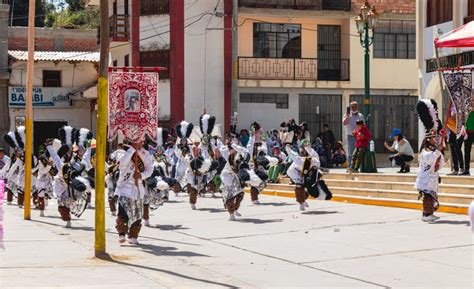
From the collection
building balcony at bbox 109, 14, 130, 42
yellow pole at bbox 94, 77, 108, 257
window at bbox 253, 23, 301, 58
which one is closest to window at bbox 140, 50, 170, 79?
building balcony at bbox 109, 14, 130, 42

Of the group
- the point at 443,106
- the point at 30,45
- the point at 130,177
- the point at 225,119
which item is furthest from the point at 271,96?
the point at 130,177

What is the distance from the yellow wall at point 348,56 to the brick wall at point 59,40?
43.4 ft

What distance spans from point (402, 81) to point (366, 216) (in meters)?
20.6

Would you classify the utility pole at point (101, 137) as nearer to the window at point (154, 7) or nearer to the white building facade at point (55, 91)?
the window at point (154, 7)

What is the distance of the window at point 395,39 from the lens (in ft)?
122

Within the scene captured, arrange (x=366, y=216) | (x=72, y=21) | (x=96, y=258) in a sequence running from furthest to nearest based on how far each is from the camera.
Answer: (x=72, y=21) → (x=366, y=216) → (x=96, y=258)

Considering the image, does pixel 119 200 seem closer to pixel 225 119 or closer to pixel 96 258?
pixel 96 258

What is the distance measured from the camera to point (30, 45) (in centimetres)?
1894

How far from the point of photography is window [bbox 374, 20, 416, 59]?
122 ft

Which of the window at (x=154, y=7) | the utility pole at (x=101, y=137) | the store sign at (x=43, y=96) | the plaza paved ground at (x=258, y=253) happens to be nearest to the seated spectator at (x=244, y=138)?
the window at (x=154, y=7)

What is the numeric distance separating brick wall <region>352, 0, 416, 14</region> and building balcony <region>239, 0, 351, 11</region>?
1.30ft

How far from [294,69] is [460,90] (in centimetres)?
1867

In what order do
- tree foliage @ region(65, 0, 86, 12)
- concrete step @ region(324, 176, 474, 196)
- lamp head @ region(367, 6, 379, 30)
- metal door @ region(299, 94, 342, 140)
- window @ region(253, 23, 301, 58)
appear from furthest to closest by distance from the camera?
tree foliage @ region(65, 0, 86, 12), metal door @ region(299, 94, 342, 140), window @ region(253, 23, 301, 58), lamp head @ region(367, 6, 379, 30), concrete step @ region(324, 176, 474, 196)

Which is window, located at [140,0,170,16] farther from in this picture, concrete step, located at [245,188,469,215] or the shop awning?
the shop awning
